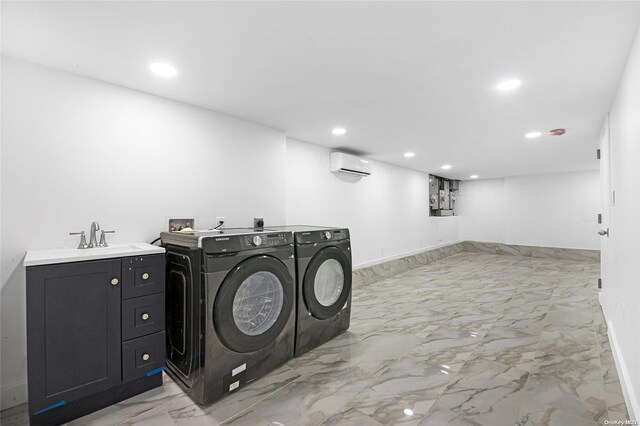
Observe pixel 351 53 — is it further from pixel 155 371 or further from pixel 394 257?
pixel 394 257

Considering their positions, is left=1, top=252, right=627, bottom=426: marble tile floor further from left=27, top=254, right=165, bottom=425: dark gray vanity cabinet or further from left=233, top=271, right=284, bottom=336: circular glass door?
left=233, top=271, right=284, bottom=336: circular glass door

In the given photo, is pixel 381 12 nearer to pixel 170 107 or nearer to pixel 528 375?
pixel 170 107

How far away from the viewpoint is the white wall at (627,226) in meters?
1.57

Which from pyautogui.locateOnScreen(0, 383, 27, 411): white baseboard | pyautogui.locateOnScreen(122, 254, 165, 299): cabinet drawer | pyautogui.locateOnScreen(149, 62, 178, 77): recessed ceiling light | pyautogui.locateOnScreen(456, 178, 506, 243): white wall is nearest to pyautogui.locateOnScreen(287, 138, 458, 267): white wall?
pyautogui.locateOnScreen(456, 178, 506, 243): white wall

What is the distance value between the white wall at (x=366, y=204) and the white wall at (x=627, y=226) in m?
2.98

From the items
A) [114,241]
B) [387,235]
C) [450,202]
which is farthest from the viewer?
[450,202]

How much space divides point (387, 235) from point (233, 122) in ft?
12.0

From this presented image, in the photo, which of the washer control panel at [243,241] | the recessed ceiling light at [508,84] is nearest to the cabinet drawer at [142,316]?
the washer control panel at [243,241]

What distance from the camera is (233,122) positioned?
292 cm

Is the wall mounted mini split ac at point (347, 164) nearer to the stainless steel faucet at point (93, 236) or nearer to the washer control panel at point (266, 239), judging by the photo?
the washer control panel at point (266, 239)

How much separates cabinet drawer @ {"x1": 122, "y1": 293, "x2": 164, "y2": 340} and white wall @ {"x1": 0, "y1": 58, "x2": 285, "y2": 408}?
0.60 metres

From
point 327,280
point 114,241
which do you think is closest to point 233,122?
point 114,241

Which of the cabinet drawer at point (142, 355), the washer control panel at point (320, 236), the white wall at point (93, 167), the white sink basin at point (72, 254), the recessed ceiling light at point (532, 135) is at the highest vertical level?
the recessed ceiling light at point (532, 135)

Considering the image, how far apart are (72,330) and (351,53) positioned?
2.25m
